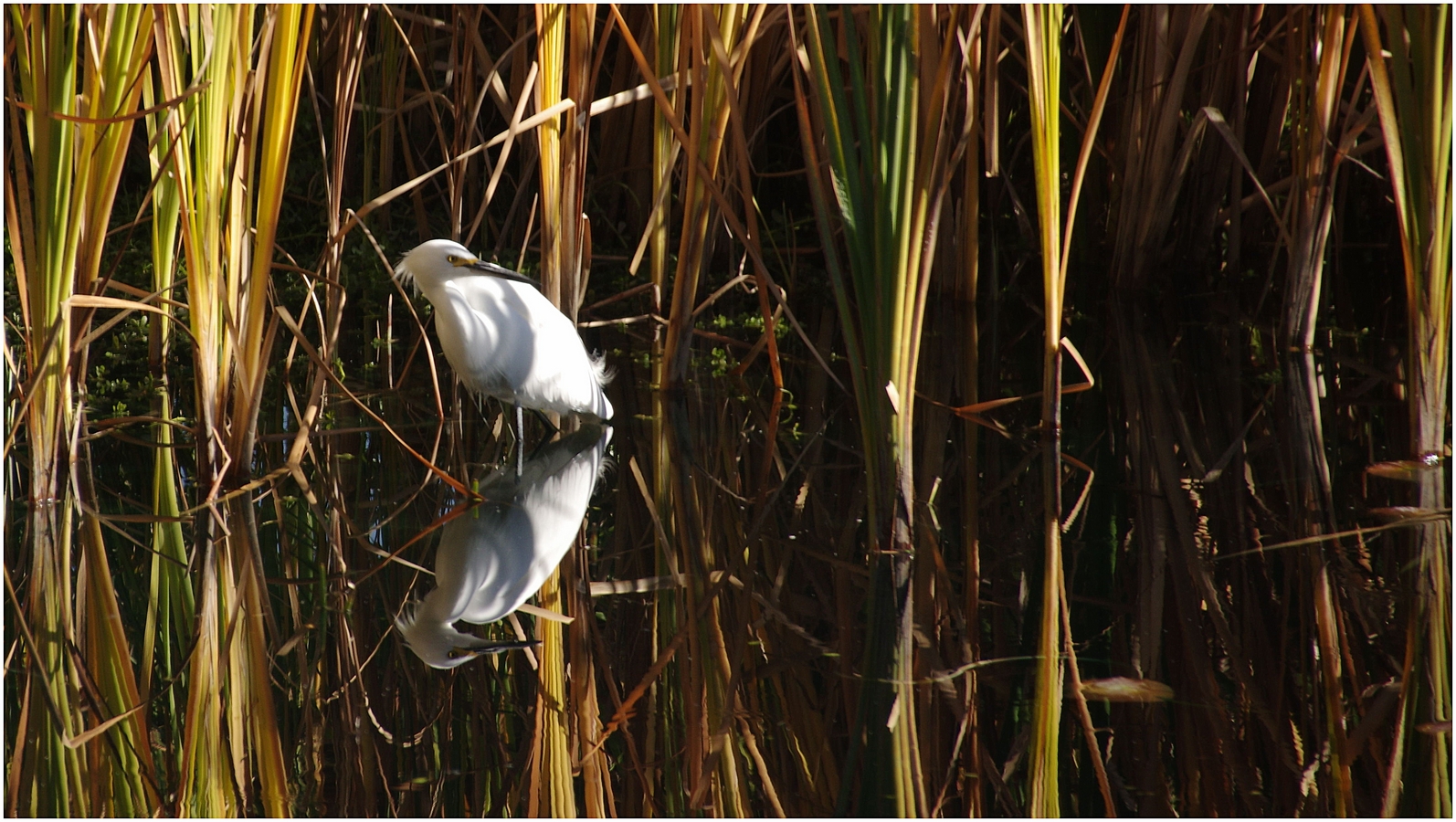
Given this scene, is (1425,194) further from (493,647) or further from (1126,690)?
(493,647)

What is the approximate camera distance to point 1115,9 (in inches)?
158

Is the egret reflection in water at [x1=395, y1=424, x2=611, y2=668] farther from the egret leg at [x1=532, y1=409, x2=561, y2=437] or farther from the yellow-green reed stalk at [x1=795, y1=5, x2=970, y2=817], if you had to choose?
the yellow-green reed stalk at [x1=795, y1=5, x2=970, y2=817]

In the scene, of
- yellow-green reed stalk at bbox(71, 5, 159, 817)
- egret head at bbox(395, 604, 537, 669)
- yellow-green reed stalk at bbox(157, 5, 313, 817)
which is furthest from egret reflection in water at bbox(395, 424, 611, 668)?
yellow-green reed stalk at bbox(71, 5, 159, 817)

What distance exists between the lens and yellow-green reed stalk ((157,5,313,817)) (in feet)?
6.00

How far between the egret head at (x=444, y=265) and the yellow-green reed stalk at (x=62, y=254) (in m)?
0.90

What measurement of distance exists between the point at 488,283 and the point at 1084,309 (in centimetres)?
201

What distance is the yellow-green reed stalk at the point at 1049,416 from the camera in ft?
4.77

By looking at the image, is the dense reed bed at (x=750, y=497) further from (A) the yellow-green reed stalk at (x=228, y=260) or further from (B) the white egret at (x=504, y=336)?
(B) the white egret at (x=504, y=336)

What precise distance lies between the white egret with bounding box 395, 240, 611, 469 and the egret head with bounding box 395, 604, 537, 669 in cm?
99

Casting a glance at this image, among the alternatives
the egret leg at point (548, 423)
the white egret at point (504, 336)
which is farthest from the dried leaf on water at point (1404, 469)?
the egret leg at point (548, 423)

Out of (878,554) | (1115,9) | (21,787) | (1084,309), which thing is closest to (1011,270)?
(1084,309)

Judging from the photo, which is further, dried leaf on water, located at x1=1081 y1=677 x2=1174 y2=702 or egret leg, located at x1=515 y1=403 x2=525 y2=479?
egret leg, located at x1=515 y1=403 x2=525 y2=479

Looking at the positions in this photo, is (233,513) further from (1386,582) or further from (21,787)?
(1386,582)

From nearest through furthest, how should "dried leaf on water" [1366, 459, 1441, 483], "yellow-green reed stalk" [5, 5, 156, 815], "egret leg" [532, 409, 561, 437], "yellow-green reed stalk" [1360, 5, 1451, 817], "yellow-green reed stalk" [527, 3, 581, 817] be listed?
"yellow-green reed stalk" [527, 3, 581, 817]
"yellow-green reed stalk" [5, 5, 156, 815]
"yellow-green reed stalk" [1360, 5, 1451, 817]
"dried leaf on water" [1366, 459, 1441, 483]
"egret leg" [532, 409, 561, 437]
